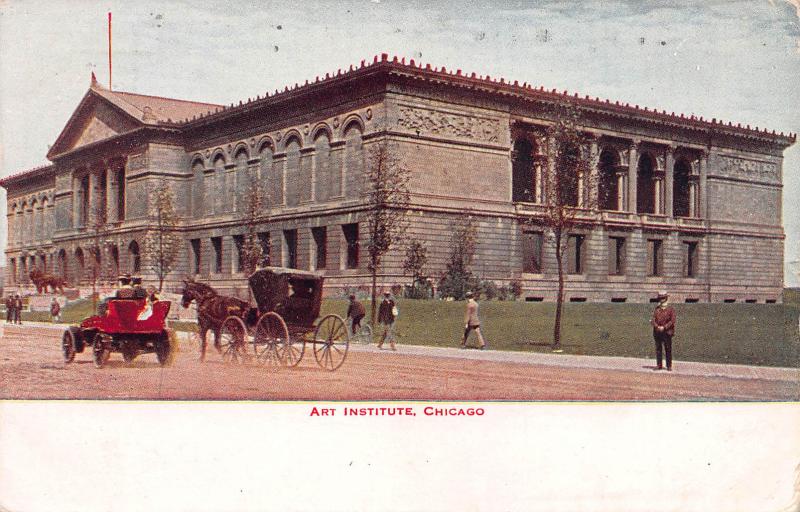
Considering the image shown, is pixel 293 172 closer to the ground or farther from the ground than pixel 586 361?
farther from the ground

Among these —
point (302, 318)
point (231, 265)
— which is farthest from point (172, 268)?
point (302, 318)

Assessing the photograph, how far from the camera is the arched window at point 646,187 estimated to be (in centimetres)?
3216

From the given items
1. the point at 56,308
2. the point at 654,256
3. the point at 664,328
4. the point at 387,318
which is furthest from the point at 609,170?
the point at 56,308

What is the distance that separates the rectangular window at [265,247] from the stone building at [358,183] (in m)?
0.11

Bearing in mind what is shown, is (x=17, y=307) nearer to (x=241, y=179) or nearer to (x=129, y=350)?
(x=129, y=350)

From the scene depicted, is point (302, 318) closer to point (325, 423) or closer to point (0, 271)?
point (325, 423)

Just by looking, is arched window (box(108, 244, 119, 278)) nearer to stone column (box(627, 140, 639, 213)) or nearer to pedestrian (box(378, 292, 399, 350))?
pedestrian (box(378, 292, 399, 350))

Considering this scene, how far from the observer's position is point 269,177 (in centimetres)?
2617

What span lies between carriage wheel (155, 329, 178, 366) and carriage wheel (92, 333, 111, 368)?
37.5 inches

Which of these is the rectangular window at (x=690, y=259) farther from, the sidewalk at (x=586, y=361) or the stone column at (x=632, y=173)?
the sidewalk at (x=586, y=361)

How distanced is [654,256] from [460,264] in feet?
39.6

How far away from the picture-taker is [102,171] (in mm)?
27609

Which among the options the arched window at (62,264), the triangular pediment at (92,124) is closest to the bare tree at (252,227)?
the triangular pediment at (92,124)

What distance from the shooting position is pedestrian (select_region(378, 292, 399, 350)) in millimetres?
20125
